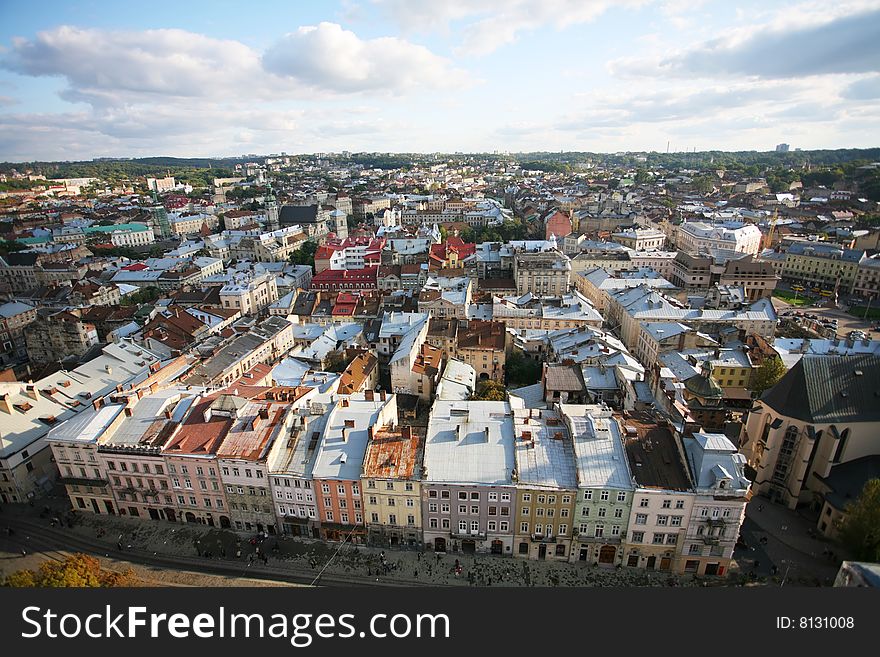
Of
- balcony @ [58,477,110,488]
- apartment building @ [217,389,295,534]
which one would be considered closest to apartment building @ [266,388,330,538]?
apartment building @ [217,389,295,534]

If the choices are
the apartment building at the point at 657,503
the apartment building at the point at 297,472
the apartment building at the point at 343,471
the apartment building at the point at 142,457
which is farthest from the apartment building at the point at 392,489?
the apartment building at the point at 142,457

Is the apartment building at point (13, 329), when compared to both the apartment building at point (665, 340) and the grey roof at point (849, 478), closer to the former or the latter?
the apartment building at point (665, 340)

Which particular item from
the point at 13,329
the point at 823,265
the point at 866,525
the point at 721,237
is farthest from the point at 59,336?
the point at 823,265

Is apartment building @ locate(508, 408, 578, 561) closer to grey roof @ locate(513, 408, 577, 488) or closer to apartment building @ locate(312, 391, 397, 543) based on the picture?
grey roof @ locate(513, 408, 577, 488)

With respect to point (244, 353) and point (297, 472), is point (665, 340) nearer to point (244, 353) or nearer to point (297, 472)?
point (297, 472)

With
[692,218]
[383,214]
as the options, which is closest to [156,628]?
[383,214]

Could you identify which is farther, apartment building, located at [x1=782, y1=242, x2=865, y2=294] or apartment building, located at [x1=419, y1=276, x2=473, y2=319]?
apartment building, located at [x1=782, y1=242, x2=865, y2=294]
